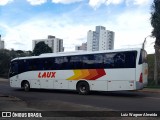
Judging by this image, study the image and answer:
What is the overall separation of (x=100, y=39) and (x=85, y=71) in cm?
3592

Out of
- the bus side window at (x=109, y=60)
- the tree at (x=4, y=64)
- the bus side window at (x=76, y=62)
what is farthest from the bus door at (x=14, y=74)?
the tree at (x=4, y=64)

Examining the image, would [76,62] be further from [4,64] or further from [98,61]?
[4,64]

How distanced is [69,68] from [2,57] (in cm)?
4196

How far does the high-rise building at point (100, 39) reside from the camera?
184 ft

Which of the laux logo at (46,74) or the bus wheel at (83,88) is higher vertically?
the laux logo at (46,74)

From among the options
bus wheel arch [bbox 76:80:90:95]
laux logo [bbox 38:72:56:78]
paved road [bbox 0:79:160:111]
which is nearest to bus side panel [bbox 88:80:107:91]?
bus wheel arch [bbox 76:80:90:95]

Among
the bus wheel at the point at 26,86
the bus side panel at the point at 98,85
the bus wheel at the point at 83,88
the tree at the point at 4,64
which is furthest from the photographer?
the tree at the point at 4,64

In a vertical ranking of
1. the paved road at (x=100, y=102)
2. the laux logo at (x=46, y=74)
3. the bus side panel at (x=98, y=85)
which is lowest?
the paved road at (x=100, y=102)

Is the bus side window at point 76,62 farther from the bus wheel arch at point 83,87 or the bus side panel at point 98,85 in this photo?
the bus side panel at point 98,85

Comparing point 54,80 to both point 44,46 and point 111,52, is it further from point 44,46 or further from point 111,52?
point 44,46

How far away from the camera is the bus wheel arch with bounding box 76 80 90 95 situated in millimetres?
20797

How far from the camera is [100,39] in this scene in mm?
56344

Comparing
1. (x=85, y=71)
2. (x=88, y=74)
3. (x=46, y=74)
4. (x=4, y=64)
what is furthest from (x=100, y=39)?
(x=88, y=74)

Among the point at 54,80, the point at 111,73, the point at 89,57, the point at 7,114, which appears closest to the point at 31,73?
the point at 54,80
